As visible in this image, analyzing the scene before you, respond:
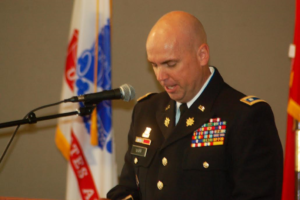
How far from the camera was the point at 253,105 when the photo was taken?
5.68 feet

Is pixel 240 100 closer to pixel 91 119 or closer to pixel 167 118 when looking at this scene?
pixel 167 118

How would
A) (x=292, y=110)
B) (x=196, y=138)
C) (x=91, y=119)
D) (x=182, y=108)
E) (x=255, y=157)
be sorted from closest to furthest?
(x=255, y=157), (x=196, y=138), (x=182, y=108), (x=292, y=110), (x=91, y=119)

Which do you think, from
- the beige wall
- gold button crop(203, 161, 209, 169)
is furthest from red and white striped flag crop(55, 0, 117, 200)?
gold button crop(203, 161, 209, 169)

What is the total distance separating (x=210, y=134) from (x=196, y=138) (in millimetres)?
77

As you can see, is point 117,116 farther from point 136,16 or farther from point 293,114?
point 293,114

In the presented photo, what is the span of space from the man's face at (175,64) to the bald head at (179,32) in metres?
0.01

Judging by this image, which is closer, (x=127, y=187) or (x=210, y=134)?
(x=210, y=134)

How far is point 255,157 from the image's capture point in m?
1.64

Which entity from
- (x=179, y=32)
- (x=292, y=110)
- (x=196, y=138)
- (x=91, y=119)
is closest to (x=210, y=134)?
(x=196, y=138)

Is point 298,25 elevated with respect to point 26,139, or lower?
elevated

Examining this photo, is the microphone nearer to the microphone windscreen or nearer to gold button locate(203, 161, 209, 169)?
the microphone windscreen

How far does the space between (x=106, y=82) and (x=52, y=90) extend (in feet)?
3.26

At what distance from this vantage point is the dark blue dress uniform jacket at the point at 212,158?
5.39ft

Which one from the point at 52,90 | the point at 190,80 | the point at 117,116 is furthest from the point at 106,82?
the point at 190,80
